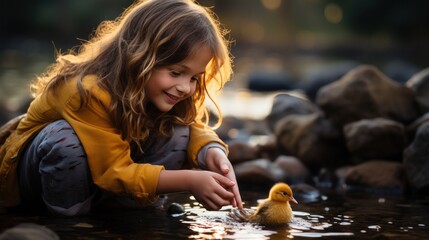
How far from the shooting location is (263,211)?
162 inches

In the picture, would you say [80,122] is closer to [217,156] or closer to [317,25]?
[217,156]

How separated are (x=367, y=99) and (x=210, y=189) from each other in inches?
120

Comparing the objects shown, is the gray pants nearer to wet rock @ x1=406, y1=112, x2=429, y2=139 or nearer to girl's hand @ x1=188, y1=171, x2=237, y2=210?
girl's hand @ x1=188, y1=171, x2=237, y2=210

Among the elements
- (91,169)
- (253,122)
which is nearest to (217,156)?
(91,169)

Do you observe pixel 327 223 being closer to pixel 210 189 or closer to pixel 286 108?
pixel 210 189

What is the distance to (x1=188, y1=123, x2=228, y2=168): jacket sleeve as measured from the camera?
169 inches

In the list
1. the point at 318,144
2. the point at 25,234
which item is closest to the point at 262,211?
the point at 25,234

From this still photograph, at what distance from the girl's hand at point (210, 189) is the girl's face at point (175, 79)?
43 cm

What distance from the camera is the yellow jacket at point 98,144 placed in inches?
153

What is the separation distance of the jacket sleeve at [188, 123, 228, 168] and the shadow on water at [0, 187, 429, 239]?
31cm

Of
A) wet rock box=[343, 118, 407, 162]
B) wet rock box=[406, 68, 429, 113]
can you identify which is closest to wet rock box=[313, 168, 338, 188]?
wet rock box=[343, 118, 407, 162]

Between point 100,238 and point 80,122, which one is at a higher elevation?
point 80,122

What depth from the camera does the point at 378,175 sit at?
Answer: 5.87 metres

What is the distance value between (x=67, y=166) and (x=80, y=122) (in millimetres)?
224
